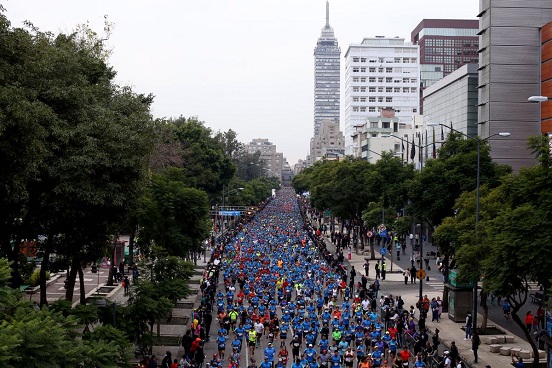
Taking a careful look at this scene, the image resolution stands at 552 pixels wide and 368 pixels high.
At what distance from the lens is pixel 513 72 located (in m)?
61.9

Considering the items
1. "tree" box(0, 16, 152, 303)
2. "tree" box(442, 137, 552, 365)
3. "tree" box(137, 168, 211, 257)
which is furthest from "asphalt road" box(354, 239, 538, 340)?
"tree" box(0, 16, 152, 303)

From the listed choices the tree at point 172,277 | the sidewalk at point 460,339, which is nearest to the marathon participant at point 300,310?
the sidewalk at point 460,339

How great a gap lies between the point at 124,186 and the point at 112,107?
4162mm

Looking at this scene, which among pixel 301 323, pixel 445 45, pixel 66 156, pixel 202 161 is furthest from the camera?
pixel 445 45

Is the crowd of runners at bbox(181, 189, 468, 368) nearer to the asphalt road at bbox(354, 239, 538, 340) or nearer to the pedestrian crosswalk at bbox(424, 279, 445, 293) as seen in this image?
the asphalt road at bbox(354, 239, 538, 340)

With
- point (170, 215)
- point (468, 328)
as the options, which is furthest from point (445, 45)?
point (468, 328)

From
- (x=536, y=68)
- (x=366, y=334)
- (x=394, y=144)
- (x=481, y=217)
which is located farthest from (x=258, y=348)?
(x=394, y=144)

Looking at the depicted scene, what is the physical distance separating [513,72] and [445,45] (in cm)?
11891

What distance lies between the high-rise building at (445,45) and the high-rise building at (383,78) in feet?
40.7

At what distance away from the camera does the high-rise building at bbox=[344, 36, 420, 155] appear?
162750 mm

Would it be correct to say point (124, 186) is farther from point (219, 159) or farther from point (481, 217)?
point (219, 159)

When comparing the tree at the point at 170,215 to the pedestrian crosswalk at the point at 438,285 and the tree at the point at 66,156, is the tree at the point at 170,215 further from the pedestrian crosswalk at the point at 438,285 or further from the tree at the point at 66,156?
the pedestrian crosswalk at the point at 438,285

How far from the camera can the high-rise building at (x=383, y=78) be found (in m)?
163

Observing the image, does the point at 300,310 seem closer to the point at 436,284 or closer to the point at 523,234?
the point at 523,234
